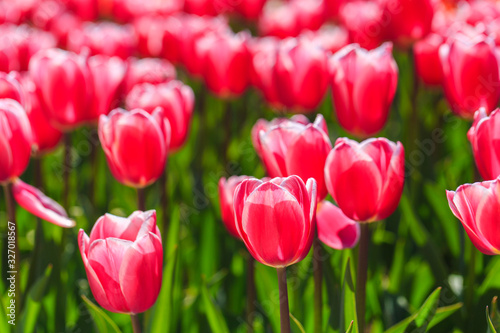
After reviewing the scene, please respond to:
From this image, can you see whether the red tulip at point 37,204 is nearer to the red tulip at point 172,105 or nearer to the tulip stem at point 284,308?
the red tulip at point 172,105

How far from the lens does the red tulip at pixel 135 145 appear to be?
1.40m

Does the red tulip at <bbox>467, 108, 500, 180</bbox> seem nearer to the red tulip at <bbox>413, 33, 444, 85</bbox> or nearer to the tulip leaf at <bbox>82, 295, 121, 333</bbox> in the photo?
the tulip leaf at <bbox>82, 295, 121, 333</bbox>

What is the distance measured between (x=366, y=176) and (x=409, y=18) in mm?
1248

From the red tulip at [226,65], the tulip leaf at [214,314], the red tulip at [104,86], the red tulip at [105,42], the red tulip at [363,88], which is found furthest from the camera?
the red tulip at [105,42]

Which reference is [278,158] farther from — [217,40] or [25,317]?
[217,40]

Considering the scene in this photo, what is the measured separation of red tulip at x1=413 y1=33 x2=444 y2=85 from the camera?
2246 mm

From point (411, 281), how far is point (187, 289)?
0.64 meters

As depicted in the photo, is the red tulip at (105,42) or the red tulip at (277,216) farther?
the red tulip at (105,42)

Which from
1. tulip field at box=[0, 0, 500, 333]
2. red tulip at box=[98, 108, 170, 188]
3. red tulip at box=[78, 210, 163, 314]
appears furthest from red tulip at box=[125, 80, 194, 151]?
red tulip at box=[78, 210, 163, 314]

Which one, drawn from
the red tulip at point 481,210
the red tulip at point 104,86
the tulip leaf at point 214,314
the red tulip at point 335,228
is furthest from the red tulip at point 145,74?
the red tulip at point 481,210

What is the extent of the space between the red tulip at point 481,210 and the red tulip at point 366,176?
11 cm

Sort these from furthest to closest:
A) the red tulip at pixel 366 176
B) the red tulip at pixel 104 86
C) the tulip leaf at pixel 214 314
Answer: the red tulip at pixel 104 86 → the tulip leaf at pixel 214 314 → the red tulip at pixel 366 176

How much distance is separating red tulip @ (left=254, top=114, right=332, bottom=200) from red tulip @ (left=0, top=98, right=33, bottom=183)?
1.80 feet

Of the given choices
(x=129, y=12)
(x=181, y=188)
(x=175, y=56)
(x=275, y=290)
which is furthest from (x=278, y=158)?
(x=129, y=12)
